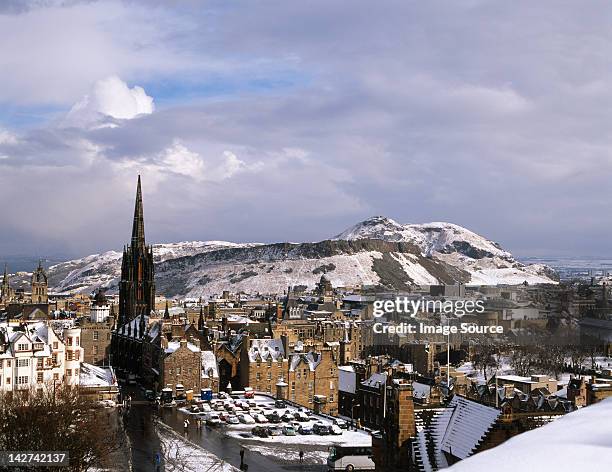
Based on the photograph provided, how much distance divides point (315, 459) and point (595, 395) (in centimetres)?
2217

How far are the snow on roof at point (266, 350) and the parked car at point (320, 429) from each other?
19303 mm

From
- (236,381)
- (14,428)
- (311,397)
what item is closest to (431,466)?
(14,428)

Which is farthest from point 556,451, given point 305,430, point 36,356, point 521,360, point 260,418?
point 521,360

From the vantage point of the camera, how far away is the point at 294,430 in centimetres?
5494

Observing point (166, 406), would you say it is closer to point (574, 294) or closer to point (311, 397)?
point (311, 397)

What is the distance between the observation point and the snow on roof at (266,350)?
74844mm

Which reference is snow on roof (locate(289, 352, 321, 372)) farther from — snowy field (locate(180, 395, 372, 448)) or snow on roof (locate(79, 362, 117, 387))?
snow on roof (locate(79, 362, 117, 387))

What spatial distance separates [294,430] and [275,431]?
4.42ft

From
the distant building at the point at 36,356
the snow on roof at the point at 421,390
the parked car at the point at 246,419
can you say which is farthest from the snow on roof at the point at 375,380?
the distant building at the point at 36,356

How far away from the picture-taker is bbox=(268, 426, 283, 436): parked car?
54.3 meters

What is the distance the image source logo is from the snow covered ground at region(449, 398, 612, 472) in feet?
280

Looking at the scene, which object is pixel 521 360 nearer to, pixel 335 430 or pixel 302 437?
pixel 335 430

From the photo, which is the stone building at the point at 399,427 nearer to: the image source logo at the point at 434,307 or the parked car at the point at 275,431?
the parked car at the point at 275,431

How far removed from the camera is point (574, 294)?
12088 centimetres
